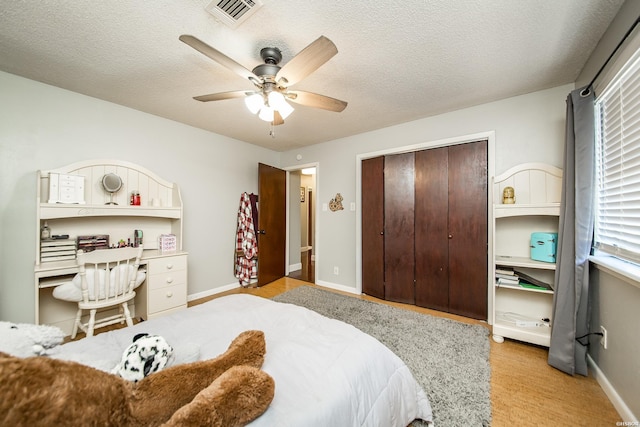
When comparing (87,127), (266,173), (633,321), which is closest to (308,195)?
(266,173)

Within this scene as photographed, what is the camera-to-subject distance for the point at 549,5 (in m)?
1.33

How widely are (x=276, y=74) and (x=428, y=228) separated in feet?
7.63

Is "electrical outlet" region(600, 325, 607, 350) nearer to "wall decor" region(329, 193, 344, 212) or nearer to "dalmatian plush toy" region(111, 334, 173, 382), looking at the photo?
"dalmatian plush toy" region(111, 334, 173, 382)

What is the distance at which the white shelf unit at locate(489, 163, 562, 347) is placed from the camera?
199cm

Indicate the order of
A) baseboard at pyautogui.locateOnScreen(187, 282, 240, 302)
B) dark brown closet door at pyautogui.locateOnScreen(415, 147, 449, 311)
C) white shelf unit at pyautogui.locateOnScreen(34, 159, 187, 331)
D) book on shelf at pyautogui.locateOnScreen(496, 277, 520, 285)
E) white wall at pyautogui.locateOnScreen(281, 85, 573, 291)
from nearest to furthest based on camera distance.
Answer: white shelf unit at pyautogui.locateOnScreen(34, 159, 187, 331), book on shelf at pyautogui.locateOnScreen(496, 277, 520, 285), white wall at pyautogui.locateOnScreen(281, 85, 573, 291), dark brown closet door at pyautogui.locateOnScreen(415, 147, 449, 311), baseboard at pyautogui.locateOnScreen(187, 282, 240, 302)

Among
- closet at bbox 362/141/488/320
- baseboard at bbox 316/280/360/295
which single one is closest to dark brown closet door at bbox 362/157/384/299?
closet at bbox 362/141/488/320

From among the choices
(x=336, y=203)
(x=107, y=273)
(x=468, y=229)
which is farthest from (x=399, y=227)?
(x=107, y=273)

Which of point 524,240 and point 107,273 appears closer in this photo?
point 107,273

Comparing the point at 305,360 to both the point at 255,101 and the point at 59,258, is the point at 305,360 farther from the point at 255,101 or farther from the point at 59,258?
the point at 59,258

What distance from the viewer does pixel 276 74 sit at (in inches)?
61.9

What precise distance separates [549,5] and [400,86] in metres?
1.00

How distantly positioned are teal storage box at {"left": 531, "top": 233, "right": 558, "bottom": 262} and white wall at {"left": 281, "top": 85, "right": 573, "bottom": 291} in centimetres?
71

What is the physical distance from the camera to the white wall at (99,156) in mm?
1992

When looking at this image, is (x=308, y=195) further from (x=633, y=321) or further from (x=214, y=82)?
(x=633, y=321)
